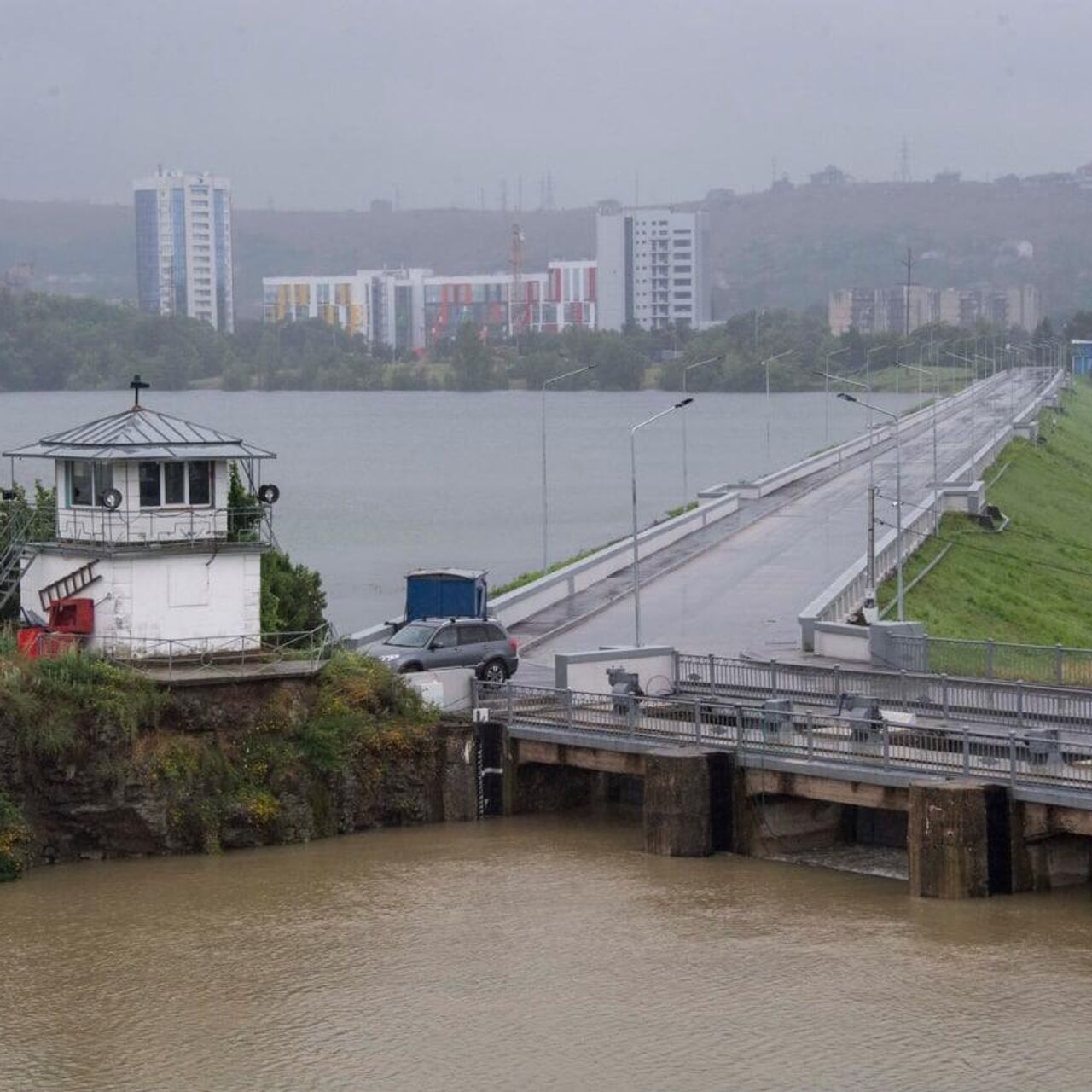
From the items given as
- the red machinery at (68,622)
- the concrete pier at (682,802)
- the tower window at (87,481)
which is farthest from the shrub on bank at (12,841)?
the concrete pier at (682,802)

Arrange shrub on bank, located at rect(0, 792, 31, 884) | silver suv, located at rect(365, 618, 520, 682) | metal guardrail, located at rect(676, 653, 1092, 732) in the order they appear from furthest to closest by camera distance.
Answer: silver suv, located at rect(365, 618, 520, 682)
metal guardrail, located at rect(676, 653, 1092, 732)
shrub on bank, located at rect(0, 792, 31, 884)

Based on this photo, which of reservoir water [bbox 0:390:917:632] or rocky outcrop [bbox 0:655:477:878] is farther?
reservoir water [bbox 0:390:917:632]

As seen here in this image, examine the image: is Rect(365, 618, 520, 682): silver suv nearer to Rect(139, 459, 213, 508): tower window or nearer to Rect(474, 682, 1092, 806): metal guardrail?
Rect(474, 682, 1092, 806): metal guardrail

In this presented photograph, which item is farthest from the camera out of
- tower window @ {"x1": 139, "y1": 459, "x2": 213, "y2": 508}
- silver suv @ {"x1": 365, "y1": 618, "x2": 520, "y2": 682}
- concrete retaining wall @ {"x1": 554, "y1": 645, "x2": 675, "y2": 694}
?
silver suv @ {"x1": 365, "y1": 618, "x2": 520, "y2": 682}

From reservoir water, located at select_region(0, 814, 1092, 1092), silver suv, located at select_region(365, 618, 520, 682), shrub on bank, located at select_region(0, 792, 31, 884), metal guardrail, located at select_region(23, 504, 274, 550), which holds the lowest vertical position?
reservoir water, located at select_region(0, 814, 1092, 1092)

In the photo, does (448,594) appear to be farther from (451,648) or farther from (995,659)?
(995,659)

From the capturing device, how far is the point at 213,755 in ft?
122

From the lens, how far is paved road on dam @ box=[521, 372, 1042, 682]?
50.5 metres

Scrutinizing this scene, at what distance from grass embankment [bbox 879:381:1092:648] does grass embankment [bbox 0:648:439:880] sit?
2210 centimetres

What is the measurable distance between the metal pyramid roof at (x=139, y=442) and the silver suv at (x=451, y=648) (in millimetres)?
4673

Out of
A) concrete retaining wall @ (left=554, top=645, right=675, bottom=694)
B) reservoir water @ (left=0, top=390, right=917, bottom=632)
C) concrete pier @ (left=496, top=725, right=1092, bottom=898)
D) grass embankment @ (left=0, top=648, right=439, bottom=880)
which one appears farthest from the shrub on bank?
reservoir water @ (left=0, top=390, right=917, bottom=632)

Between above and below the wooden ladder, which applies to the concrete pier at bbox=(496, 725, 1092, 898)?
below

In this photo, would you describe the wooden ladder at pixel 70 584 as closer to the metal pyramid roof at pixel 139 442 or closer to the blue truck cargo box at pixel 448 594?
the metal pyramid roof at pixel 139 442

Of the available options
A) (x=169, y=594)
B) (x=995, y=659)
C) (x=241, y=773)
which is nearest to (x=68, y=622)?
(x=169, y=594)
